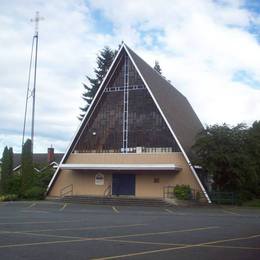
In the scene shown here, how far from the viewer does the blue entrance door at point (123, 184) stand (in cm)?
4369

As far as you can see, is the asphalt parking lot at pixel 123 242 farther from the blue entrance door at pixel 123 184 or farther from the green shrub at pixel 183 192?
the blue entrance door at pixel 123 184

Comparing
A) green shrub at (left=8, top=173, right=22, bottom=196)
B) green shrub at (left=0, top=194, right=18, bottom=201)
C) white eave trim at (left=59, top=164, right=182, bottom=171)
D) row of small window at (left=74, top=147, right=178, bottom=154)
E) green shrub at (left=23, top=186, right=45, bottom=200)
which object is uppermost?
row of small window at (left=74, top=147, right=178, bottom=154)

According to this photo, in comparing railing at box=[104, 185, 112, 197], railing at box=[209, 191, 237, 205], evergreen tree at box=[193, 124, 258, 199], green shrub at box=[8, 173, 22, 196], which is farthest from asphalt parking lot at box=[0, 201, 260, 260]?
green shrub at box=[8, 173, 22, 196]

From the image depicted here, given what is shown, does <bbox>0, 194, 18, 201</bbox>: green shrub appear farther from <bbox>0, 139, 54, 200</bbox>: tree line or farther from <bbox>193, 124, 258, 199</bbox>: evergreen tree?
<bbox>193, 124, 258, 199</bbox>: evergreen tree

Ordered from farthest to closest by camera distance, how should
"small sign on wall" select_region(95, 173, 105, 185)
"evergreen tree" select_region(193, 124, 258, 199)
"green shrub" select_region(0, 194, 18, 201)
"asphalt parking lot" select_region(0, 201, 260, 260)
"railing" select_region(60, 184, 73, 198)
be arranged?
"railing" select_region(60, 184, 73, 198) → "small sign on wall" select_region(95, 173, 105, 185) → "green shrub" select_region(0, 194, 18, 201) → "evergreen tree" select_region(193, 124, 258, 199) → "asphalt parking lot" select_region(0, 201, 260, 260)

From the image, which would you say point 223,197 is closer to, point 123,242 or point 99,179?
point 99,179

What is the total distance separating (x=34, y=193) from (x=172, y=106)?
47.3 ft

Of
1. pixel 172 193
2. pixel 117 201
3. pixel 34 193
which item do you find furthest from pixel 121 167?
pixel 34 193

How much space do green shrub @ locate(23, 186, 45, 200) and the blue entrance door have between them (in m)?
6.00

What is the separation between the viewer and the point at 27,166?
44.3m

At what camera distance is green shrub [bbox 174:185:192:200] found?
39.4 m

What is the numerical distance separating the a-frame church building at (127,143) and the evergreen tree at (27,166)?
6.42ft

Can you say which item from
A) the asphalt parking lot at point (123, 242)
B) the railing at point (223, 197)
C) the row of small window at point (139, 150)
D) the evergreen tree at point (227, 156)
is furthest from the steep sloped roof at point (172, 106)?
the asphalt parking lot at point (123, 242)

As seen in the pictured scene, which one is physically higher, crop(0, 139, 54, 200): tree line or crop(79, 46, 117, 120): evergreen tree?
crop(79, 46, 117, 120): evergreen tree
